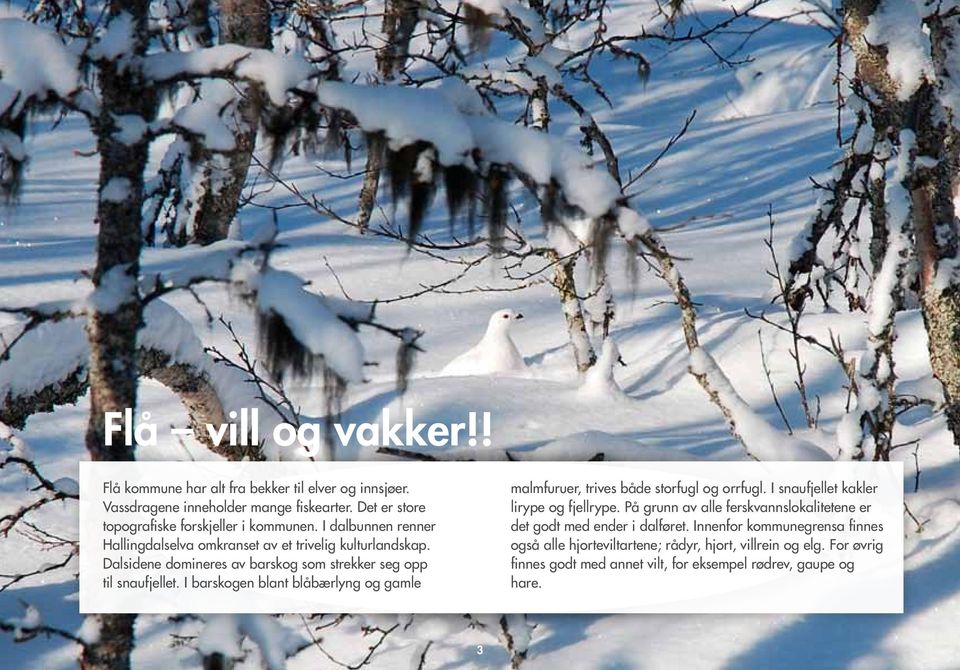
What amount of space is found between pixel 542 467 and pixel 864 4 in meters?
2.22

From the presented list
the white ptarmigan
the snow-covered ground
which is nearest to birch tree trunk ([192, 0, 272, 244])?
the snow-covered ground

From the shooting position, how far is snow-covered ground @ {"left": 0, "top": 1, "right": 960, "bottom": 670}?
409 cm

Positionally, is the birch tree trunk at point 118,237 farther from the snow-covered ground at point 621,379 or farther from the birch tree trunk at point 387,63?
the birch tree trunk at point 387,63

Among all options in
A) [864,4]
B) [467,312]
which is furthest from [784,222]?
[864,4]

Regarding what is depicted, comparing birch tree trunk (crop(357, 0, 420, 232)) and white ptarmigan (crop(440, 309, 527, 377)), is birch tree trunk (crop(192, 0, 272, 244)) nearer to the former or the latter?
birch tree trunk (crop(357, 0, 420, 232))

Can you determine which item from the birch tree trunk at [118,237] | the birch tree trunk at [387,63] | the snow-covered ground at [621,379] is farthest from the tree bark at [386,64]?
the birch tree trunk at [118,237]

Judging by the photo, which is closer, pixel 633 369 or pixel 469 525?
pixel 469 525

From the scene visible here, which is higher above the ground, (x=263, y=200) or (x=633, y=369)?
(x=263, y=200)

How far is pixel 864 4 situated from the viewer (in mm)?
4367

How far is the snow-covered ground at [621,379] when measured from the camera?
13.4 feet

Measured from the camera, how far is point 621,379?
24.1ft

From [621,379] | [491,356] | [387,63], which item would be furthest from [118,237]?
[621,379]

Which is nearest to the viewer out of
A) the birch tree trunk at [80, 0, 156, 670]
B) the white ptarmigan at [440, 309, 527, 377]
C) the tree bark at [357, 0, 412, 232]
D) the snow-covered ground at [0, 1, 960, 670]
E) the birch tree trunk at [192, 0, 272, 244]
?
the tree bark at [357, 0, 412, 232]

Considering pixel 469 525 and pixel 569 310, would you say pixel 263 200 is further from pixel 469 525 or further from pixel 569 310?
pixel 469 525
